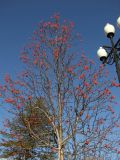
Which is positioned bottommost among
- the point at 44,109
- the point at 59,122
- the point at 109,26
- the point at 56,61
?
the point at 59,122

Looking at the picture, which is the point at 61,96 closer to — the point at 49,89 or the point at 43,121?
the point at 49,89

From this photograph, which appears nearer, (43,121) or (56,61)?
(56,61)

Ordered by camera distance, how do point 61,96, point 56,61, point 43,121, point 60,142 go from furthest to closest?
point 43,121 < point 56,61 < point 61,96 < point 60,142

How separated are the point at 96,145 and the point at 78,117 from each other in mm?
1326

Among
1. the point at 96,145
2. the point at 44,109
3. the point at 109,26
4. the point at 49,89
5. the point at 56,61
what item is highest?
the point at 56,61

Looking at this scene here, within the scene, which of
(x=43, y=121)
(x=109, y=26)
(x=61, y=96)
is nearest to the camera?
(x=109, y=26)

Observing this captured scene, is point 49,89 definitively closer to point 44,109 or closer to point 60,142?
point 44,109

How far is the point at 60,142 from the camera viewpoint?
372 inches

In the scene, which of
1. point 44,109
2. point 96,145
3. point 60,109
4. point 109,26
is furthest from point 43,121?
point 109,26

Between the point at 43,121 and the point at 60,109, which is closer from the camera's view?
the point at 60,109

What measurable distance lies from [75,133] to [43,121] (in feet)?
11.7

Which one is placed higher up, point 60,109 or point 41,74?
point 41,74

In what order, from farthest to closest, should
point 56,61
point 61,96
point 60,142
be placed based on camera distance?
point 56,61 → point 61,96 → point 60,142

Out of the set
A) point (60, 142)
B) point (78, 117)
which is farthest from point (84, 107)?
point (60, 142)
